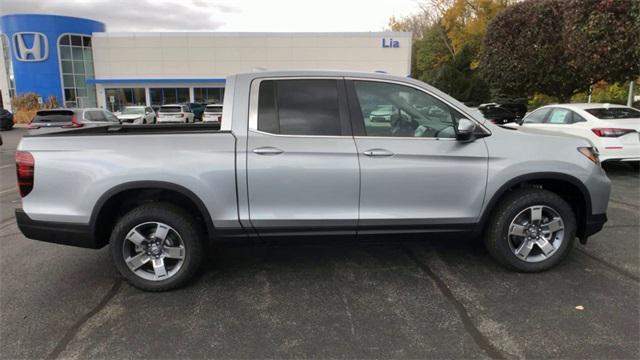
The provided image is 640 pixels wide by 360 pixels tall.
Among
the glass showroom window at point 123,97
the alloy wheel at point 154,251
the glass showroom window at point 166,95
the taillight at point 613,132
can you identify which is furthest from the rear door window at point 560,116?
the glass showroom window at point 123,97

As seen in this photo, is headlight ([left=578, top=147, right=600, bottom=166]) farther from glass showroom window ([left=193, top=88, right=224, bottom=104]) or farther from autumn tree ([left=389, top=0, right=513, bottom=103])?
glass showroom window ([left=193, top=88, right=224, bottom=104])

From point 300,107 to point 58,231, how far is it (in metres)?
2.23

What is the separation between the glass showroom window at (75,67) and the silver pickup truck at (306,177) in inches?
1597

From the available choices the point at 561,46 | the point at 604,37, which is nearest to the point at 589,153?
the point at 604,37

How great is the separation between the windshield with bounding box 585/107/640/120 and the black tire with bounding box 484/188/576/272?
606 cm

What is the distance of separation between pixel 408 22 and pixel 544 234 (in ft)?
218

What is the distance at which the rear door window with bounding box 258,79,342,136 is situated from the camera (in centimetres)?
382

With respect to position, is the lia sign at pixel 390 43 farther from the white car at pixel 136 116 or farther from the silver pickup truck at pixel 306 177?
the silver pickup truck at pixel 306 177

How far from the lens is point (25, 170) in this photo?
12.1 feet

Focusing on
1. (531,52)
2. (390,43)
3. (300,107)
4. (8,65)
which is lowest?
(300,107)

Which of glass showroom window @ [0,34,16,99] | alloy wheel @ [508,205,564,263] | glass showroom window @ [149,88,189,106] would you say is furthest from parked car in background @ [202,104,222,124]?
glass showroom window @ [0,34,16,99]

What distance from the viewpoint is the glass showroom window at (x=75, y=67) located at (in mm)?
38938

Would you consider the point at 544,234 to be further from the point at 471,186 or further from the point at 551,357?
the point at 551,357

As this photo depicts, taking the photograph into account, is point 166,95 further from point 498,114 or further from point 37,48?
point 498,114
